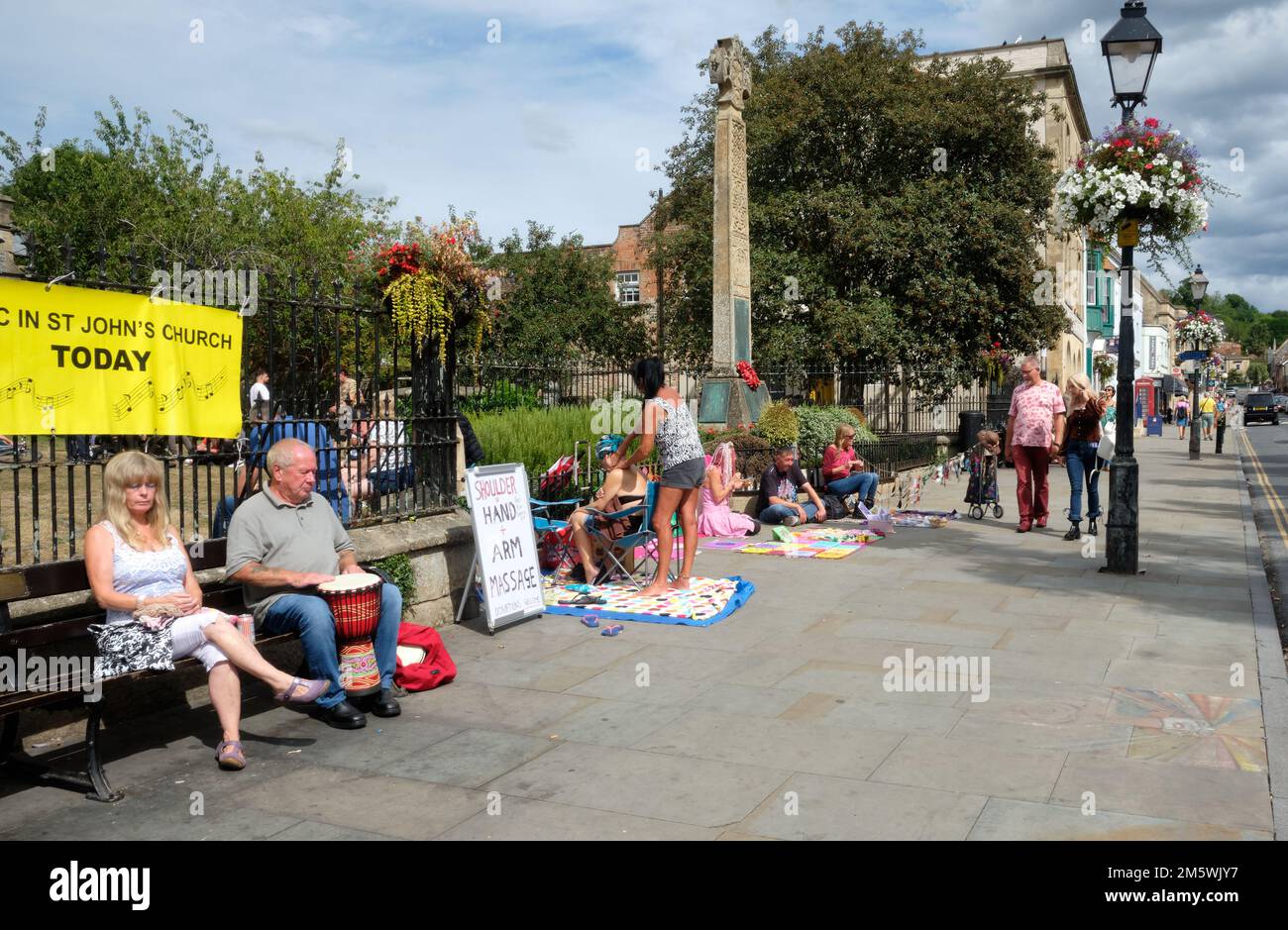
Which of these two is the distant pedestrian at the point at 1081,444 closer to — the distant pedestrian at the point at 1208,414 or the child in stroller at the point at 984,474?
the child in stroller at the point at 984,474

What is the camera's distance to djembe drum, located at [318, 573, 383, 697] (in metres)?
5.43

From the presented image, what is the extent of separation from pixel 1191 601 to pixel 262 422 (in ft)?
23.1

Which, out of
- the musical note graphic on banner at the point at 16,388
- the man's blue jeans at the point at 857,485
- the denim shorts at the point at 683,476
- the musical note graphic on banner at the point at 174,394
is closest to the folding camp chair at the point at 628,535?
the denim shorts at the point at 683,476

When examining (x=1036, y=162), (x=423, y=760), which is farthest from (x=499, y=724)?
(x=1036, y=162)

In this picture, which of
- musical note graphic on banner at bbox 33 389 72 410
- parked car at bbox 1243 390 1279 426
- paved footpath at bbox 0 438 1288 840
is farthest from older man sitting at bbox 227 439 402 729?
parked car at bbox 1243 390 1279 426

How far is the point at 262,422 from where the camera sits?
626 centimetres

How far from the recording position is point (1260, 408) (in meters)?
61.3

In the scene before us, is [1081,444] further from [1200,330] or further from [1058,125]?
[1058,125]

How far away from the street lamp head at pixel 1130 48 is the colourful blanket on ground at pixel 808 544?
500 centimetres

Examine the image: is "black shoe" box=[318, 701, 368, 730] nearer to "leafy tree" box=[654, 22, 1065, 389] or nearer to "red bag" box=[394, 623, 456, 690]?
"red bag" box=[394, 623, 456, 690]

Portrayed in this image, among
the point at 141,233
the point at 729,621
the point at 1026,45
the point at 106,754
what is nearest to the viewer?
the point at 106,754

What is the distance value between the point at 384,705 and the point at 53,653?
1585 millimetres
